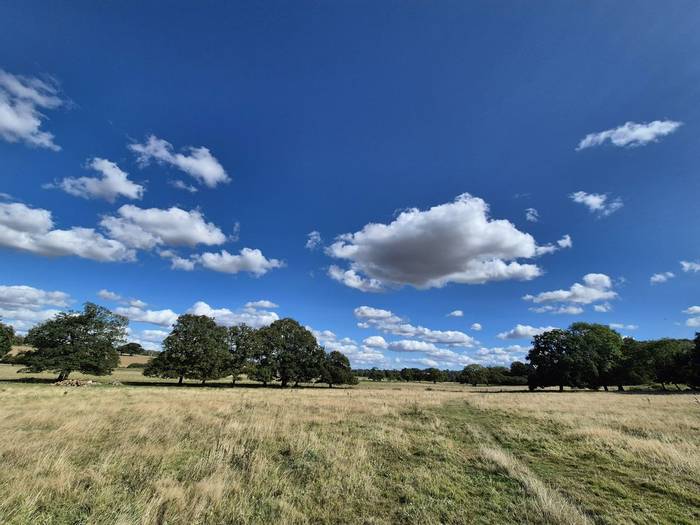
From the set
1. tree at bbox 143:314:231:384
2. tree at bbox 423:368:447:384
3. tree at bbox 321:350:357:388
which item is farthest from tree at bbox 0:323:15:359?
tree at bbox 423:368:447:384

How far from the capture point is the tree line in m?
47.5

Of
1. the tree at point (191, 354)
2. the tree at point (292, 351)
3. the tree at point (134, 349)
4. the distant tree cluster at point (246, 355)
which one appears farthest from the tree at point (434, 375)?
the tree at point (134, 349)

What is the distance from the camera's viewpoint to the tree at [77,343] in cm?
4592

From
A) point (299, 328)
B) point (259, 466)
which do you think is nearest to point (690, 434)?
point (259, 466)

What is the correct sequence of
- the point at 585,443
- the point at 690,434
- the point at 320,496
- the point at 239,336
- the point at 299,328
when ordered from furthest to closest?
the point at 299,328 < the point at 239,336 < the point at 690,434 < the point at 585,443 < the point at 320,496

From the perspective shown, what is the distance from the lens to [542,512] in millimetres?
6586

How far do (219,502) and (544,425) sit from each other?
17.5 metres

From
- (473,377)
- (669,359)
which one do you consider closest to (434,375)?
(473,377)

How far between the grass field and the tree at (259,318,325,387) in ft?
156

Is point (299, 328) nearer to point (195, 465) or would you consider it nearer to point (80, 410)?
point (80, 410)

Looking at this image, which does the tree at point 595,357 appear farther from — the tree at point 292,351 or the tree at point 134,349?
the tree at point 134,349

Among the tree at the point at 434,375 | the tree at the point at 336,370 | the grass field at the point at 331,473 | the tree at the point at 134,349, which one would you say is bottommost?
the grass field at the point at 331,473

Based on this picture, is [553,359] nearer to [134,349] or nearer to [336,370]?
[336,370]

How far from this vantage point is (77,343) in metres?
48.9
